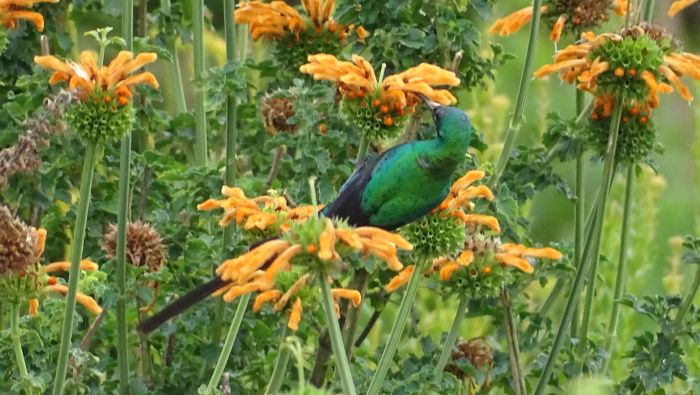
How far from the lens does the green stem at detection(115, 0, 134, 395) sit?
7.12 feet

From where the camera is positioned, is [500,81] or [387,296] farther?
[500,81]

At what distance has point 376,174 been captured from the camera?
200 centimetres

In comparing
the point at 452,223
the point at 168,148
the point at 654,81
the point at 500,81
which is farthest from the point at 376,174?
the point at 500,81

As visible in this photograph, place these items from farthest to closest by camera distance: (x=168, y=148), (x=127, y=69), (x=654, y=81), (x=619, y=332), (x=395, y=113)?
(x=619, y=332) → (x=168, y=148) → (x=654, y=81) → (x=395, y=113) → (x=127, y=69)

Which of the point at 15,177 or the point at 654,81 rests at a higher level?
the point at 654,81

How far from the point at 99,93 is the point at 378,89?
1.42ft

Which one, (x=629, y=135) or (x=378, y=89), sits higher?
(x=378, y=89)

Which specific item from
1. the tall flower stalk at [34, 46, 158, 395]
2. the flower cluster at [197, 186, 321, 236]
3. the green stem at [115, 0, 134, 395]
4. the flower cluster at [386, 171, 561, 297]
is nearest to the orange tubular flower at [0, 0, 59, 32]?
the green stem at [115, 0, 134, 395]

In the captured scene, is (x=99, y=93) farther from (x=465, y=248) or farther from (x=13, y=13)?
(x=465, y=248)

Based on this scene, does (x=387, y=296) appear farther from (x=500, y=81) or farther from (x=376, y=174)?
(x=500, y=81)

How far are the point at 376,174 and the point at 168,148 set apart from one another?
1030 mm

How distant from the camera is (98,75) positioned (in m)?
1.94

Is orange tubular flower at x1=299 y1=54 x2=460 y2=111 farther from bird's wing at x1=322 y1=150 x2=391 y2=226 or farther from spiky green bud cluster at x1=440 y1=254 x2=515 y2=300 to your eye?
spiky green bud cluster at x1=440 y1=254 x2=515 y2=300

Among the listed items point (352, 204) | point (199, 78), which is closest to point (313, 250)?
point (352, 204)
